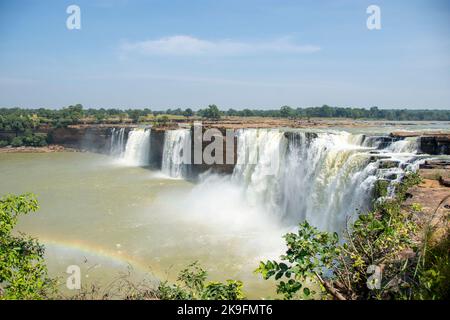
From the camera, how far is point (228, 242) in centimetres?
1188

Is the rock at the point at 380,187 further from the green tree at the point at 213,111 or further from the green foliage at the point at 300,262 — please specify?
the green tree at the point at 213,111

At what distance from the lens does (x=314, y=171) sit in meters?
13.3

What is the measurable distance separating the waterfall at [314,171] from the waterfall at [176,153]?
5.41 metres

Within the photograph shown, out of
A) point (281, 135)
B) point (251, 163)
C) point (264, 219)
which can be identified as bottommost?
point (264, 219)

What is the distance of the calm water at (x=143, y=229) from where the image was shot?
32.6ft

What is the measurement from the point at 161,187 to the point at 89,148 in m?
21.6

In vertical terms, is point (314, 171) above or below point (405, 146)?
below

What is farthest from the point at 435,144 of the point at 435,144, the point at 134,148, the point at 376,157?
the point at 134,148

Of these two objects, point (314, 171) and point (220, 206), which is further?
point (220, 206)

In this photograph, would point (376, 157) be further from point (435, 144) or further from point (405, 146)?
point (435, 144)

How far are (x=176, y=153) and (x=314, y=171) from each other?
13015 millimetres

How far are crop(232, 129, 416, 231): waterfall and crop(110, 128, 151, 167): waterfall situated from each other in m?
12.0
